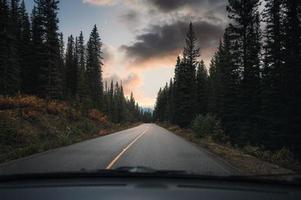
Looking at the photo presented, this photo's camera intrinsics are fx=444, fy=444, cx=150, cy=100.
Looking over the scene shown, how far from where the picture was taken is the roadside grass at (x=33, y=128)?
22.7 meters

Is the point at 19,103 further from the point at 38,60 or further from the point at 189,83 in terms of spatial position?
the point at 189,83

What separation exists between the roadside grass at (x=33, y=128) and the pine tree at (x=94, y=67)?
1477 inches

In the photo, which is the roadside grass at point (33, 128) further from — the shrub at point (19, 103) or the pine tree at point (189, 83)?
the pine tree at point (189, 83)

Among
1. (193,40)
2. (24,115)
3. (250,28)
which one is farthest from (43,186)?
(193,40)

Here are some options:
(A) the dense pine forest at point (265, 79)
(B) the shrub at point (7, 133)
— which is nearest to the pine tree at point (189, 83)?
(A) the dense pine forest at point (265, 79)

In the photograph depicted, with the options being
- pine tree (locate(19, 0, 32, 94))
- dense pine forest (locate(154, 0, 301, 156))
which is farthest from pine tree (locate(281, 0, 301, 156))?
pine tree (locate(19, 0, 32, 94))

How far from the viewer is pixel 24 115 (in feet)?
107

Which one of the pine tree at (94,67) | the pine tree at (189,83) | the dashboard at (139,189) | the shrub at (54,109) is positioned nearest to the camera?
the dashboard at (139,189)

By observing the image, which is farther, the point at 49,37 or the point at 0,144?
the point at 49,37

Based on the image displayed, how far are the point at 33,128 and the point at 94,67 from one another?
58.8 metres

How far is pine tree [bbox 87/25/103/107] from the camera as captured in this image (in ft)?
284

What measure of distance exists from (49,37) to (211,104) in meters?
35.2

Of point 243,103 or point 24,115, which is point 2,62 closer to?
point 24,115

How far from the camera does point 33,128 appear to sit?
103 feet
